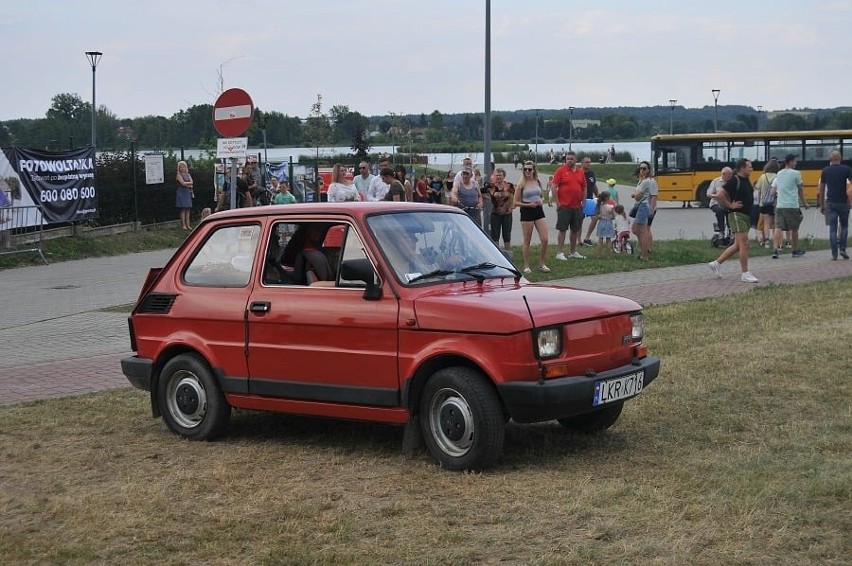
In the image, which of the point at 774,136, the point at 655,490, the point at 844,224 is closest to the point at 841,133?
the point at 774,136

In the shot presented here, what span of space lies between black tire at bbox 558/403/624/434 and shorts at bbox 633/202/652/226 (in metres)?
13.9

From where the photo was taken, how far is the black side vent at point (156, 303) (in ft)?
26.6

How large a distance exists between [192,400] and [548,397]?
2.71 meters

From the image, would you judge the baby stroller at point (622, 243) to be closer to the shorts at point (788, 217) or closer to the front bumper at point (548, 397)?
the shorts at point (788, 217)

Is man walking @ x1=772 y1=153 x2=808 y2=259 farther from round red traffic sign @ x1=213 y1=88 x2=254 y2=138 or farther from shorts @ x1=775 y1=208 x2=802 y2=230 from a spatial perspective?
round red traffic sign @ x1=213 y1=88 x2=254 y2=138

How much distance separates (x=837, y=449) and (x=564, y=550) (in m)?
2.53

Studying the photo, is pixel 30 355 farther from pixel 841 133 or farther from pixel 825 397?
pixel 841 133

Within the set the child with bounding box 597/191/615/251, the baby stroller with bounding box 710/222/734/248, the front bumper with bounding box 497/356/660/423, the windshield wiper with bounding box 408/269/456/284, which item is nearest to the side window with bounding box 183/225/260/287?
the windshield wiper with bounding box 408/269/456/284

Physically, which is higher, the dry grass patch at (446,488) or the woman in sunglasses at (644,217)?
the woman in sunglasses at (644,217)

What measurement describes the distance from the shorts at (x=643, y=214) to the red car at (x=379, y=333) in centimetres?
1362

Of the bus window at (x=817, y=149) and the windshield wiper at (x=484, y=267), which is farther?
the bus window at (x=817, y=149)

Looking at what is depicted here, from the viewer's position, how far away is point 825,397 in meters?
8.48

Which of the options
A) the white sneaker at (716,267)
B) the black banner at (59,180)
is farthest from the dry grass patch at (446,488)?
the black banner at (59,180)

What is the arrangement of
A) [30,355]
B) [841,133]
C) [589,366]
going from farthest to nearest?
[841,133] < [30,355] < [589,366]
